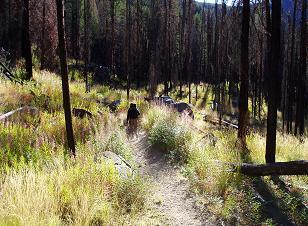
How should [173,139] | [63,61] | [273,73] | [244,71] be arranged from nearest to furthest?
1. [63,61]
2. [273,73]
3. [173,139]
4. [244,71]

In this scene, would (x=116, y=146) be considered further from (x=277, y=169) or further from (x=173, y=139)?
(x=277, y=169)

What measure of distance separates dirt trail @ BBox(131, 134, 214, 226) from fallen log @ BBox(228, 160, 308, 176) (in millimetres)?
1066

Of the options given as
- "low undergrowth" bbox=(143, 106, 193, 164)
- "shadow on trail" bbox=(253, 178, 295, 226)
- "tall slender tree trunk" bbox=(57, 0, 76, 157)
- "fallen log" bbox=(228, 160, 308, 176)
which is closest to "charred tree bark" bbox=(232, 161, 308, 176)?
"fallen log" bbox=(228, 160, 308, 176)

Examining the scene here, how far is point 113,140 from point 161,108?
425 centimetres

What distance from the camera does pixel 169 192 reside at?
696 cm

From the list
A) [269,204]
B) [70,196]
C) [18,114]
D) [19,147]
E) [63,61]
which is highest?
[63,61]

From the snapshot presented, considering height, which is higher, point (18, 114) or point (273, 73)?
point (273, 73)

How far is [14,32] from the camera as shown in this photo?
41.5 meters

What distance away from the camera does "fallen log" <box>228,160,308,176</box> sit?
6398 mm

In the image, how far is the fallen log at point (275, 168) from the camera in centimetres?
640

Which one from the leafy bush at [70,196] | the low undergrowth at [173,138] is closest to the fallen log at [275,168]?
the low undergrowth at [173,138]

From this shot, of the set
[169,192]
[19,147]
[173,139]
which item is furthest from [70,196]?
[173,139]

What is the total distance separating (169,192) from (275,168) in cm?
187

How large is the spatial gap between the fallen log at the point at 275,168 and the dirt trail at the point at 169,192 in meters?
1.07
